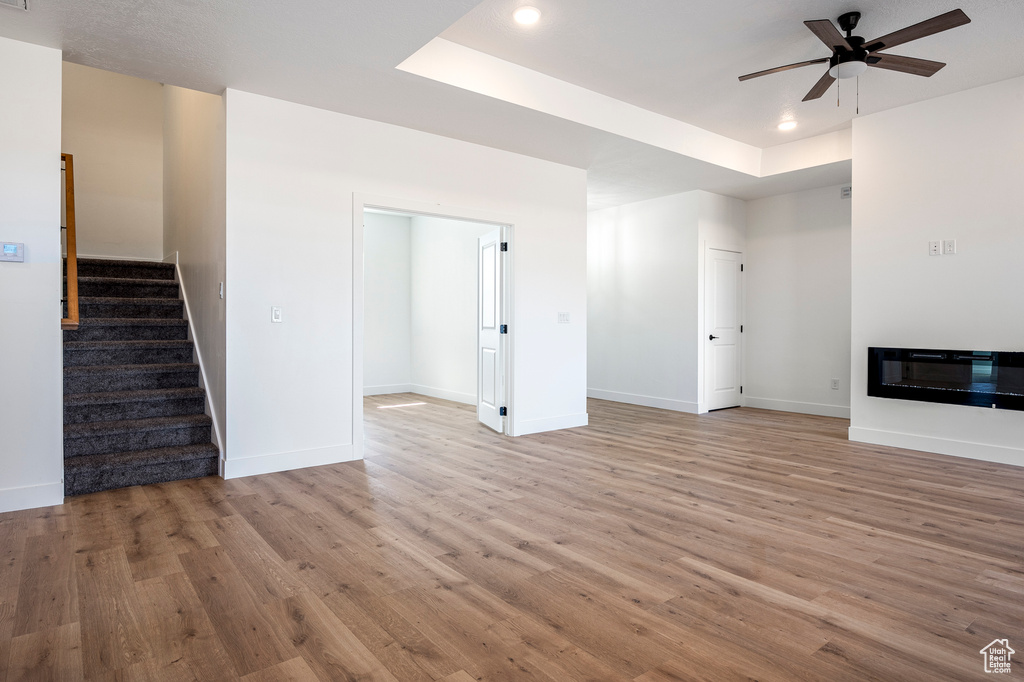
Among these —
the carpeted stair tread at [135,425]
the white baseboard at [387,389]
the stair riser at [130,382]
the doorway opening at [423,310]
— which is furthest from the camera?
the white baseboard at [387,389]

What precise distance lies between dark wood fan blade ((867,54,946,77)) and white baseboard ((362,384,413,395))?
6.95 meters

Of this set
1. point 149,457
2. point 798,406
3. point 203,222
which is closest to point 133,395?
point 149,457

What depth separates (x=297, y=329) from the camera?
4219mm

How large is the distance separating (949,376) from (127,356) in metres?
6.61

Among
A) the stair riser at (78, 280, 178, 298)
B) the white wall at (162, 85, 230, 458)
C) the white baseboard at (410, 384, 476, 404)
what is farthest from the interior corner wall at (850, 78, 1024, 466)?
the stair riser at (78, 280, 178, 298)

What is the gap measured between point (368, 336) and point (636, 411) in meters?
4.03

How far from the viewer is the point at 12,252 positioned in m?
3.23

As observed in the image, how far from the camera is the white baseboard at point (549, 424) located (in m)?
5.52

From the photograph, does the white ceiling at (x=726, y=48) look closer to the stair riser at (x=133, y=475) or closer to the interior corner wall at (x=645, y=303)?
the interior corner wall at (x=645, y=303)

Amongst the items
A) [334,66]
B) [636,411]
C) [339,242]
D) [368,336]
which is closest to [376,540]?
[339,242]

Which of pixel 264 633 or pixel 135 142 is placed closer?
pixel 264 633

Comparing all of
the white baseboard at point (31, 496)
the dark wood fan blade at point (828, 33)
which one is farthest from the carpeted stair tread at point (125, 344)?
the dark wood fan blade at point (828, 33)

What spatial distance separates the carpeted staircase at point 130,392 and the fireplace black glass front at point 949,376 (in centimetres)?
540

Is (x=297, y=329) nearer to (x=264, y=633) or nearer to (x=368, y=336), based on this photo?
(x=264, y=633)
